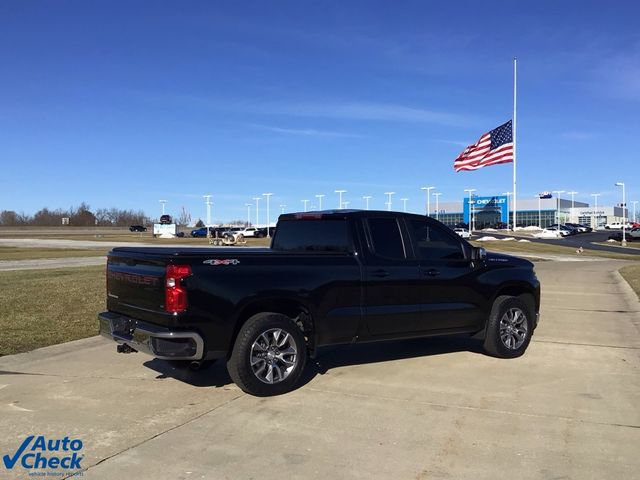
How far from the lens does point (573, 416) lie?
517 cm

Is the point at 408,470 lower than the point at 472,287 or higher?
lower

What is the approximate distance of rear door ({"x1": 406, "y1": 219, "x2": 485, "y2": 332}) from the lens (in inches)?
268

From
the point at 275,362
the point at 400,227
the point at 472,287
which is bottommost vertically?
the point at 275,362

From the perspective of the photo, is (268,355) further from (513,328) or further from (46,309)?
(46,309)

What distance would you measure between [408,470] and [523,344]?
160 inches

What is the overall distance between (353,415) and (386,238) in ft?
7.27

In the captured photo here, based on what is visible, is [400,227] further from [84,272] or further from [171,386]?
[84,272]

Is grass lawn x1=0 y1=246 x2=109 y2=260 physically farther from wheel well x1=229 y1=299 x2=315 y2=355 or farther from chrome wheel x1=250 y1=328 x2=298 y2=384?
chrome wheel x1=250 y1=328 x2=298 y2=384

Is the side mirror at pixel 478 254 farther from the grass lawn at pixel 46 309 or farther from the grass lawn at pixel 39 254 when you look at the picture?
the grass lawn at pixel 39 254

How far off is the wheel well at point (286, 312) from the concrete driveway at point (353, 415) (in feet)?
1.80

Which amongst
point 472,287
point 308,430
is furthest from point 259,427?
point 472,287

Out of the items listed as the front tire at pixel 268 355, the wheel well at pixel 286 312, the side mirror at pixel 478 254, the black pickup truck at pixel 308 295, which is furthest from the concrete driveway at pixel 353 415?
the side mirror at pixel 478 254

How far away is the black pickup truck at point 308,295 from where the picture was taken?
539 centimetres

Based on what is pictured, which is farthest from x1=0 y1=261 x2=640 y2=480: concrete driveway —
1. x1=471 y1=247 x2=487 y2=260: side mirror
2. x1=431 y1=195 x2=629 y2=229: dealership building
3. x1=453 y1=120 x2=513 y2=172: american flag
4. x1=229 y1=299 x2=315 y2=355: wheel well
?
x1=431 y1=195 x2=629 y2=229: dealership building
